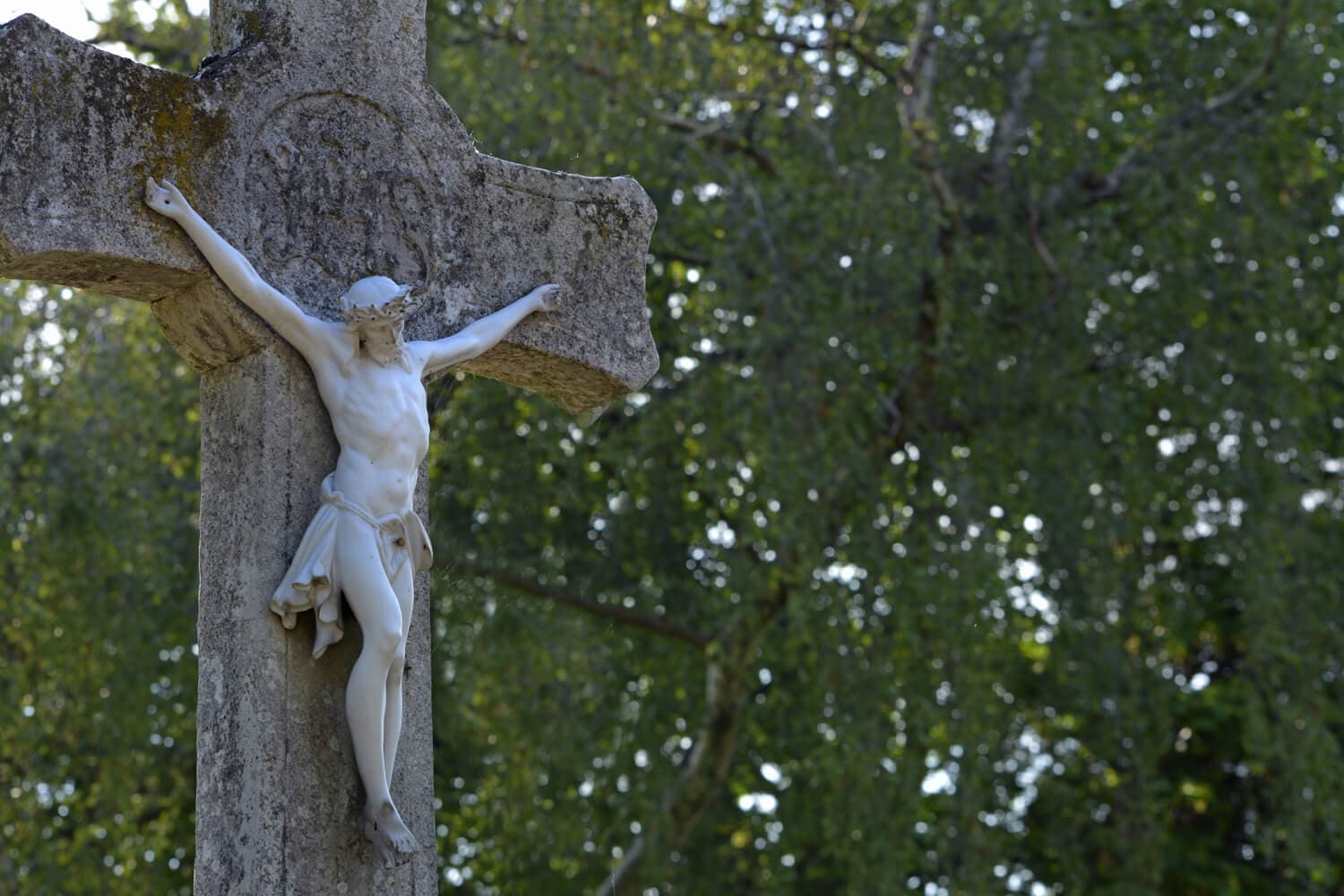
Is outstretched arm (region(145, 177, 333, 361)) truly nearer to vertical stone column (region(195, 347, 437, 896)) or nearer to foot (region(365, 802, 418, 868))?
vertical stone column (region(195, 347, 437, 896))

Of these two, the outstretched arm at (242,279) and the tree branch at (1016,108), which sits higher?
the tree branch at (1016,108)

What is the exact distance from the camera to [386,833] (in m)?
3.77

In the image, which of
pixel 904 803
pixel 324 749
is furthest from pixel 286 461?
pixel 904 803

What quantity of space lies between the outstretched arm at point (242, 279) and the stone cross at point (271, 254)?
3 cm

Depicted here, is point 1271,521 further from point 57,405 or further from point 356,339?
point 356,339

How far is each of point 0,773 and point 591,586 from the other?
3.04 meters

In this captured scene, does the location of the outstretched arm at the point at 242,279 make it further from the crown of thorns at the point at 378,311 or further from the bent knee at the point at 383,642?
the bent knee at the point at 383,642

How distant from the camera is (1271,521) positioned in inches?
391

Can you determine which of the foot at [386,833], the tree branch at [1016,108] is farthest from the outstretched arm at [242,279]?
the tree branch at [1016,108]

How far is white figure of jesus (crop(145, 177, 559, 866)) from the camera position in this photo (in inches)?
149

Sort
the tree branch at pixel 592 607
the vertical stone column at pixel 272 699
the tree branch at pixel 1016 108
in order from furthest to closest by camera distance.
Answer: the tree branch at pixel 1016 108 < the tree branch at pixel 592 607 < the vertical stone column at pixel 272 699

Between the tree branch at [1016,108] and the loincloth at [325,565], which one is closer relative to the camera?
the loincloth at [325,565]

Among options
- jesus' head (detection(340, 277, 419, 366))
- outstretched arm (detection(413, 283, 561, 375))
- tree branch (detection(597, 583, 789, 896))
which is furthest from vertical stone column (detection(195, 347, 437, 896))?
tree branch (detection(597, 583, 789, 896))

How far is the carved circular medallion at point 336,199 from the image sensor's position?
4.06 m
